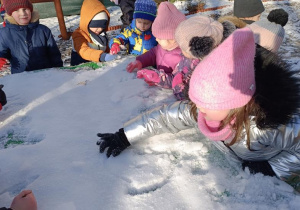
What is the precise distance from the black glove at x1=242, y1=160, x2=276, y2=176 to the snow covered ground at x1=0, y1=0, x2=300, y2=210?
0.11ft

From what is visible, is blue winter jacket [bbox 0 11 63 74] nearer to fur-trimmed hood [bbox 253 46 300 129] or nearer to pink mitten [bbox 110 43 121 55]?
pink mitten [bbox 110 43 121 55]

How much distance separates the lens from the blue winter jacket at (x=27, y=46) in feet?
9.16

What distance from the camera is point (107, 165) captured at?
1.55 m

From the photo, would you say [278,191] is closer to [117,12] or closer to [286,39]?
[286,39]

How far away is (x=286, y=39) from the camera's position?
5.16m

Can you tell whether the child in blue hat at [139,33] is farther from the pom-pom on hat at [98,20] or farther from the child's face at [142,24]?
the pom-pom on hat at [98,20]

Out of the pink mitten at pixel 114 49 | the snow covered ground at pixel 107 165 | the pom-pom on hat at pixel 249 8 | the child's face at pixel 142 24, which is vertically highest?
the pom-pom on hat at pixel 249 8

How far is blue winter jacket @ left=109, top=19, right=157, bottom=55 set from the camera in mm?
3148

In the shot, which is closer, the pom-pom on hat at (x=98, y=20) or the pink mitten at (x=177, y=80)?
the pink mitten at (x=177, y=80)

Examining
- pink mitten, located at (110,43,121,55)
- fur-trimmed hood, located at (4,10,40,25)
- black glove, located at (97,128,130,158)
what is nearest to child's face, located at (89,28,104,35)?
pink mitten, located at (110,43,121,55)

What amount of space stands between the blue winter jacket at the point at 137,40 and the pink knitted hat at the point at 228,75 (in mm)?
2063

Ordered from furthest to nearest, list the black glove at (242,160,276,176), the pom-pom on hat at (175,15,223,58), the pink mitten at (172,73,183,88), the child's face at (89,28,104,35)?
the child's face at (89,28,104,35) → the pink mitten at (172,73,183,88) → the pom-pom on hat at (175,15,223,58) → the black glove at (242,160,276,176)

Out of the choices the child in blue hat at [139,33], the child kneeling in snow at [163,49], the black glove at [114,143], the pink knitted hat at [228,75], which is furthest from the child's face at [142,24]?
the pink knitted hat at [228,75]

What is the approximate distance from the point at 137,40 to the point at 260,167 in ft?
7.21
